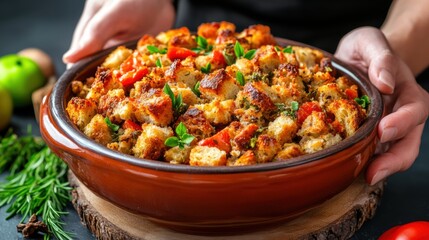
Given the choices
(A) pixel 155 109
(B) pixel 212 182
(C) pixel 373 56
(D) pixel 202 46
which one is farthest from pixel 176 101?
(C) pixel 373 56

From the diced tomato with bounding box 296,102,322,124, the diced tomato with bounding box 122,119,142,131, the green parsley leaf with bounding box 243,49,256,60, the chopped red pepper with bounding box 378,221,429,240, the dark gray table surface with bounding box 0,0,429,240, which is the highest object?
the diced tomato with bounding box 296,102,322,124

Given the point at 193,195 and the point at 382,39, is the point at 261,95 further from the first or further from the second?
the point at 382,39

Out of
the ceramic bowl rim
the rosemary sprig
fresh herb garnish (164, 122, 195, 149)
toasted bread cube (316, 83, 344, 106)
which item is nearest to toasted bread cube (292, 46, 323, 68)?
the ceramic bowl rim

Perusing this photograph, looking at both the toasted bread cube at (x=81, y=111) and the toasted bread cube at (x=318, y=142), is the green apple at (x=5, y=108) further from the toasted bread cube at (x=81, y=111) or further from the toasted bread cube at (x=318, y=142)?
the toasted bread cube at (x=318, y=142)

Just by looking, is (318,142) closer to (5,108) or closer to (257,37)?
(257,37)

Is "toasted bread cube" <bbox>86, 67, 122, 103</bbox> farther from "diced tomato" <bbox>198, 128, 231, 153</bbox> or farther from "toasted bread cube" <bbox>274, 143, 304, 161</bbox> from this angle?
"toasted bread cube" <bbox>274, 143, 304, 161</bbox>
